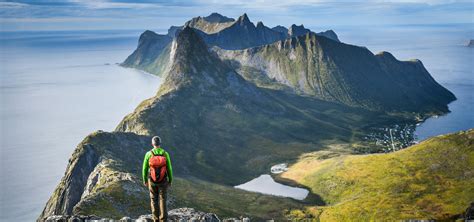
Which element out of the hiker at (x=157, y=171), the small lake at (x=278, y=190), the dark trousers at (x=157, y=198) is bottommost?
the small lake at (x=278, y=190)

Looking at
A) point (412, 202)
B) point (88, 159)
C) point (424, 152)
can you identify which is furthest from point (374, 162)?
point (88, 159)

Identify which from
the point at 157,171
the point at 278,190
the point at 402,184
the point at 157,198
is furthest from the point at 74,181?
the point at 157,171

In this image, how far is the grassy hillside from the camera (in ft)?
447

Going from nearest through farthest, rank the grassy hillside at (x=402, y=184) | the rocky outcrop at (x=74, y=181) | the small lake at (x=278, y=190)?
the grassy hillside at (x=402, y=184)
the rocky outcrop at (x=74, y=181)
the small lake at (x=278, y=190)

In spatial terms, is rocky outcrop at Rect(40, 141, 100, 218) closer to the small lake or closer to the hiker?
the small lake

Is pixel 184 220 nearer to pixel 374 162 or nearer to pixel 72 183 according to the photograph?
pixel 72 183

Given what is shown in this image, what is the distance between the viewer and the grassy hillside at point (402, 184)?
447 ft

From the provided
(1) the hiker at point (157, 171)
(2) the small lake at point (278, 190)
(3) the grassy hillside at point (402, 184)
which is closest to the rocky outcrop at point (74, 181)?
(2) the small lake at point (278, 190)

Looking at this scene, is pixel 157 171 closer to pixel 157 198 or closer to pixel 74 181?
pixel 157 198

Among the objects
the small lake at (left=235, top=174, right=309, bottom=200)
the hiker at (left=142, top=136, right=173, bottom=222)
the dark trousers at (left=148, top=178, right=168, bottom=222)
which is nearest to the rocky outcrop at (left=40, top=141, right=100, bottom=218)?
the small lake at (left=235, top=174, right=309, bottom=200)

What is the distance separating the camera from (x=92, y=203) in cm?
9938

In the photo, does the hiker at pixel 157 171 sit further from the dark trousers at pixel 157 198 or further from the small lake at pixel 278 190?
the small lake at pixel 278 190

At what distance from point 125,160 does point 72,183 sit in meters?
24.8

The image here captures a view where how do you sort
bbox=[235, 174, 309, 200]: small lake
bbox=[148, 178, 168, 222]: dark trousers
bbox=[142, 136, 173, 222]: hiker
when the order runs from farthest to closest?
1. bbox=[235, 174, 309, 200]: small lake
2. bbox=[148, 178, 168, 222]: dark trousers
3. bbox=[142, 136, 173, 222]: hiker
